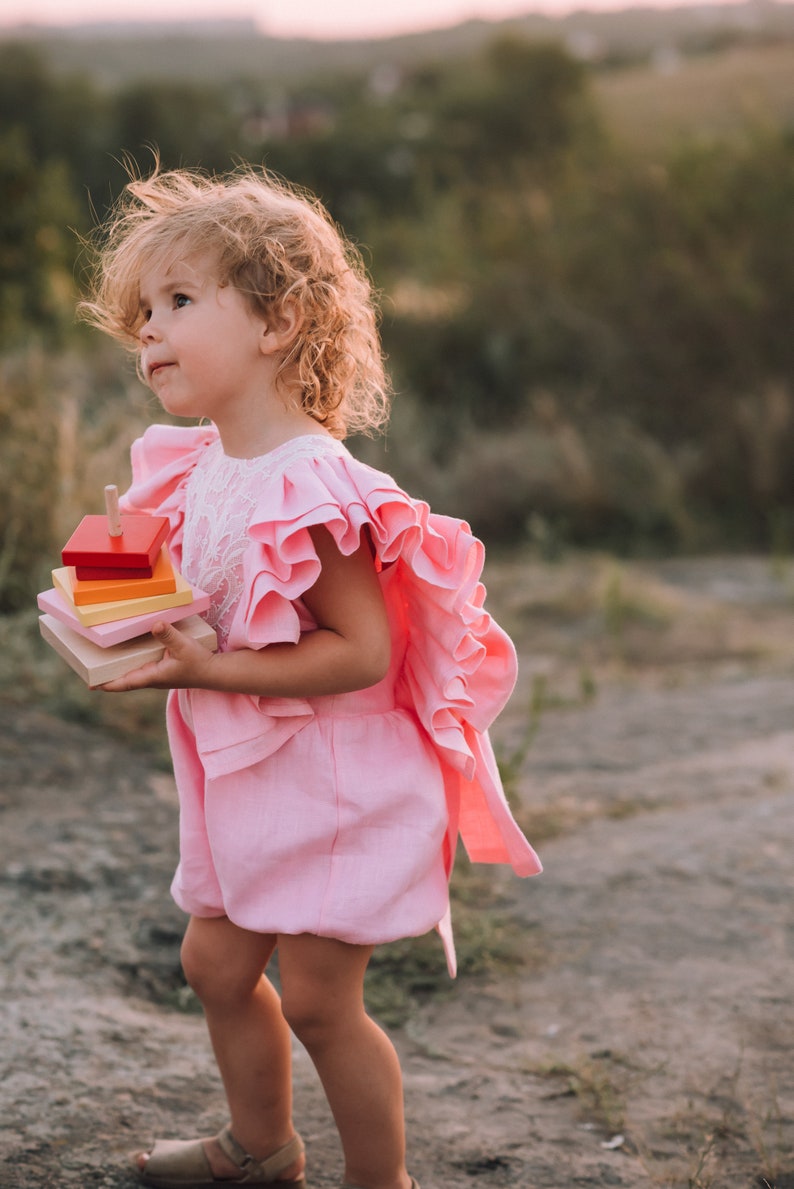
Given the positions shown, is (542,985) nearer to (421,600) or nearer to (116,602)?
(421,600)

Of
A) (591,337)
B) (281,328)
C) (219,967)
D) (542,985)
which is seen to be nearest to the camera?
(281,328)

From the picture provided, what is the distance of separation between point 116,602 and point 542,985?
54.3 inches

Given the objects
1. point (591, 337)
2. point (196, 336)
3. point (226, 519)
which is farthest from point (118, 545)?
point (591, 337)

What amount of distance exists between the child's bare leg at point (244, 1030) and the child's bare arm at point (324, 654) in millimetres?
405

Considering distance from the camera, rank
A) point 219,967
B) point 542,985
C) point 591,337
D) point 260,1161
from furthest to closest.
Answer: point 591,337, point 542,985, point 260,1161, point 219,967

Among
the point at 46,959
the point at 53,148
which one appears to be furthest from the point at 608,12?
the point at 46,959

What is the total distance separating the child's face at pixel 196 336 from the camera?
1528 mm

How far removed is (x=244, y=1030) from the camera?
5.73 ft

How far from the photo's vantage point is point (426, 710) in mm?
1613

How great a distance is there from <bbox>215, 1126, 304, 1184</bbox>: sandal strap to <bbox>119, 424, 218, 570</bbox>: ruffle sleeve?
0.90 m

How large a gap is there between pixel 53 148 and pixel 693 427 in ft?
66.4

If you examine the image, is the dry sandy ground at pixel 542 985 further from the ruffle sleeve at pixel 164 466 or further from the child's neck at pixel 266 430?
the child's neck at pixel 266 430

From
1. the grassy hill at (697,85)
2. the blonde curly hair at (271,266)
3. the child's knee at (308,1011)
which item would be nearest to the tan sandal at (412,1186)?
the child's knee at (308,1011)

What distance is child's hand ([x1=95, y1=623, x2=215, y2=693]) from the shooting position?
1448 mm
